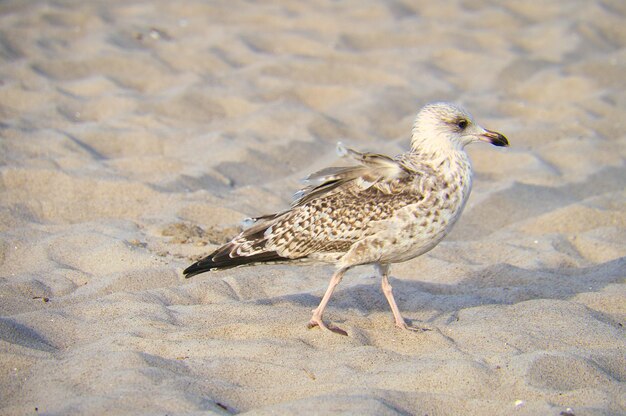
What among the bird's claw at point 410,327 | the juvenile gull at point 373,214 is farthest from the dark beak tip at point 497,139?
the bird's claw at point 410,327

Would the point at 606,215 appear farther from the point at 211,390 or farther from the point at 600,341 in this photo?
the point at 211,390

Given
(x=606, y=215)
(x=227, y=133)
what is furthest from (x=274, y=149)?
(x=606, y=215)

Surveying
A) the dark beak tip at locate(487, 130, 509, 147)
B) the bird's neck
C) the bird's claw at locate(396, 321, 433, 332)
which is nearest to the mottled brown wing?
the bird's neck

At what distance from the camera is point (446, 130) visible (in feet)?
18.2

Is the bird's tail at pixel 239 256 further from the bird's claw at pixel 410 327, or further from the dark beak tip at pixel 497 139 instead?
the dark beak tip at pixel 497 139

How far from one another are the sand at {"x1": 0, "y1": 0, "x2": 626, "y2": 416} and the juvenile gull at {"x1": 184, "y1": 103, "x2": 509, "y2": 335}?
1.29 feet

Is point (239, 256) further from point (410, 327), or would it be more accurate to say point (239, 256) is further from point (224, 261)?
point (410, 327)

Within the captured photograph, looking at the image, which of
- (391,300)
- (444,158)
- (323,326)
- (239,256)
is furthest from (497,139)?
(239,256)

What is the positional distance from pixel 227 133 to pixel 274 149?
2.10ft

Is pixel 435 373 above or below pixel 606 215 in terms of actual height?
above

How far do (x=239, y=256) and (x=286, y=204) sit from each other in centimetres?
240

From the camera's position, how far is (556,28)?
A: 1248 centimetres

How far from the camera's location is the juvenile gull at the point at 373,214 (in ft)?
16.9

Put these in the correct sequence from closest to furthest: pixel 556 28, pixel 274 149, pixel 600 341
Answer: pixel 600 341 → pixel 274 149 → pixel 556 28
